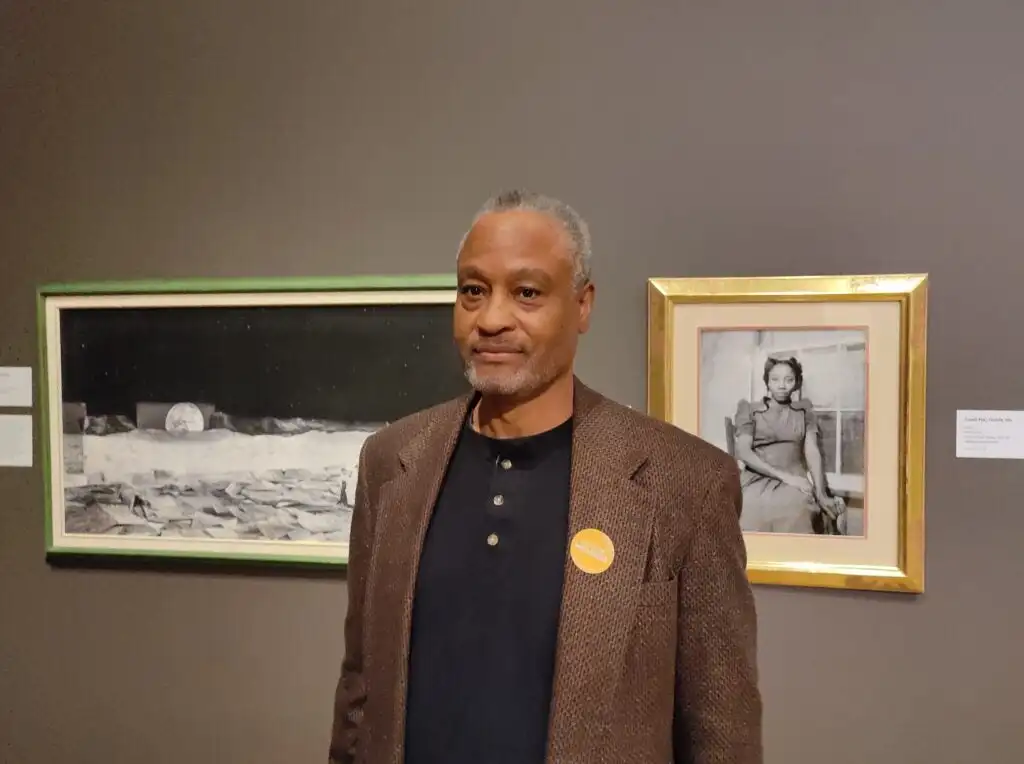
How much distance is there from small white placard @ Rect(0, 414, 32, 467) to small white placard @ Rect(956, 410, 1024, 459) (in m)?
1.97

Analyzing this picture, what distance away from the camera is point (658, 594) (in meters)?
0.98

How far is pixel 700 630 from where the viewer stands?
998 millimetres

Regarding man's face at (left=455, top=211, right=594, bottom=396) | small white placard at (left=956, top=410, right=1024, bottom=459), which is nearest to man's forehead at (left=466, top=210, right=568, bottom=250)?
man's face at (left=455, top=211, right=594, bottom=396)

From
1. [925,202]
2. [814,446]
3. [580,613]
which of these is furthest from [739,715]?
[925,202]

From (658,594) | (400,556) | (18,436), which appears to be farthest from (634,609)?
(18,436)

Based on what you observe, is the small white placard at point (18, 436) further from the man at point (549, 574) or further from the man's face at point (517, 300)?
the man's face at point (517, 300)

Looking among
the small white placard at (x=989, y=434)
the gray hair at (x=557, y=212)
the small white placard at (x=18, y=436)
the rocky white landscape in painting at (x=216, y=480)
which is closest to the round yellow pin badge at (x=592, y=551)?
the gray hair at (x=557, y=212)

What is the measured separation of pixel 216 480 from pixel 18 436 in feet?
1.70

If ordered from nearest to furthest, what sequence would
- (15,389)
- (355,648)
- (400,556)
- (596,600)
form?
(596,600)
(400,556)
(355,648)
(15,389)

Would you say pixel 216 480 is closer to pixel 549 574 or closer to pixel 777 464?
pixel 549 574

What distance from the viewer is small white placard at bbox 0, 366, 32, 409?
5.80 feet

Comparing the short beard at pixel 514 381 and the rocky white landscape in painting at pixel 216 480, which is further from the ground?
the short beard at pixel 514 381

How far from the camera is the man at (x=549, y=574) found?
0.96m

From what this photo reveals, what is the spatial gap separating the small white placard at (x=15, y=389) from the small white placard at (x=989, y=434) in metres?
1.97
